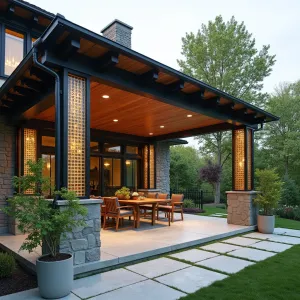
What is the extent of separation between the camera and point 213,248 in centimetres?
545

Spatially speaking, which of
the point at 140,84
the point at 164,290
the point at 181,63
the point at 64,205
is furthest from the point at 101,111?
the point at 181,63

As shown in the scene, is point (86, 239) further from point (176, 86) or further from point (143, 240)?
point (176, 86)

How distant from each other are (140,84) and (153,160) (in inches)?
236

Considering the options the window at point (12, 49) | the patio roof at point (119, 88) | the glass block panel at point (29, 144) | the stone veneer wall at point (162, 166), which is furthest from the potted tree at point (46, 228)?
the stone veneer wall at point (162, 166)

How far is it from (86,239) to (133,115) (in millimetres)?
3844

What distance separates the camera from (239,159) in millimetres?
8023

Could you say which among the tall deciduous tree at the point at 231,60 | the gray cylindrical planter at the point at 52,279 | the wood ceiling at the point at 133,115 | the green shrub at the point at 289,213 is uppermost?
the tall deciduous tree at the point at 231,60

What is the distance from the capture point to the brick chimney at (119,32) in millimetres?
7078

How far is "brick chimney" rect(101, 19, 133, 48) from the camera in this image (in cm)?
708

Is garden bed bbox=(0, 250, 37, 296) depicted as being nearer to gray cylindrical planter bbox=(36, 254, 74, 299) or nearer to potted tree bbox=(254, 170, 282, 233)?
gray cylindrical planter bbox=(36, 254, 74, 299)

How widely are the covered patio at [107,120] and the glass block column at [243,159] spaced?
3 cm

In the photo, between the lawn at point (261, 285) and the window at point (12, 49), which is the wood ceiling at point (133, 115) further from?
the lawn at point (261, 285)

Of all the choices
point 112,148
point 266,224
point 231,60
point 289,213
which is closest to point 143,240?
point 266,224

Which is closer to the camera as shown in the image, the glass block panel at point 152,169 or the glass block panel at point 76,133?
the glass block panel at point 76,133
